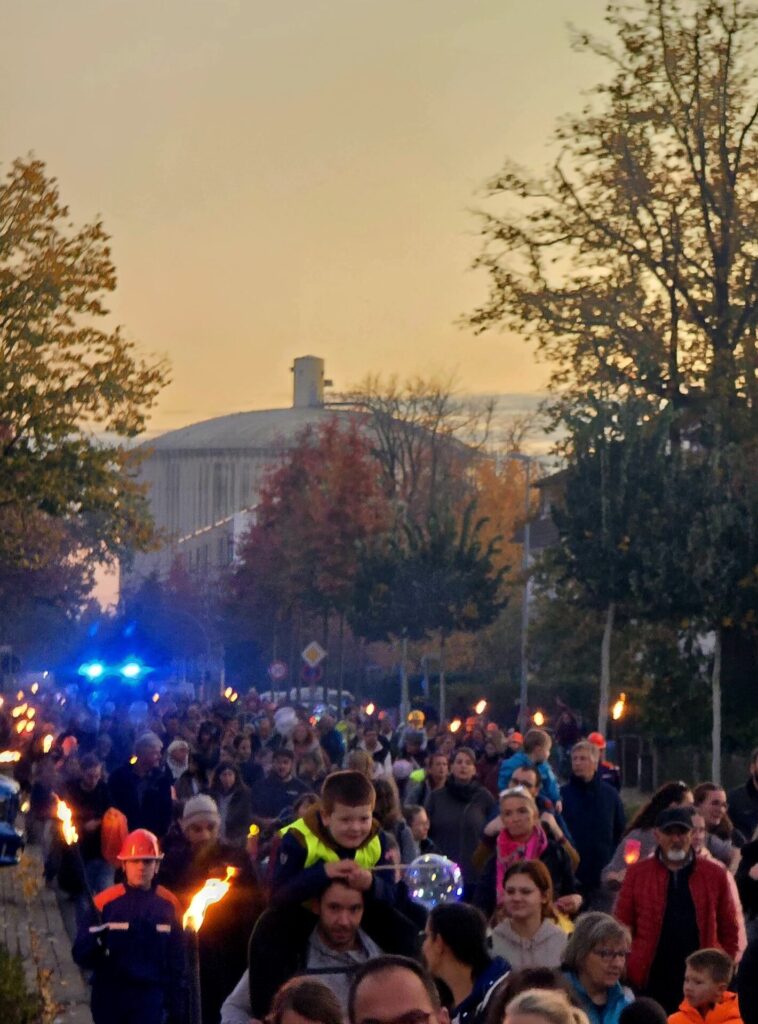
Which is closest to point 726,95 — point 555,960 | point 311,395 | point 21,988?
point 21,988

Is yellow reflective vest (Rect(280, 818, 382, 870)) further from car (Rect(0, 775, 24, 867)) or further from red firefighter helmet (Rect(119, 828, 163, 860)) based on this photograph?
car (Rect(0, 775, 24, 867))

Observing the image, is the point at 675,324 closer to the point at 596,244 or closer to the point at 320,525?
the point at 596,244

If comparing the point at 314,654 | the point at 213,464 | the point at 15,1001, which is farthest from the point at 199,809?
the point at 213,464

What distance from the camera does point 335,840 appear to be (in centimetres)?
762

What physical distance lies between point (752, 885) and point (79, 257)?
2317cm

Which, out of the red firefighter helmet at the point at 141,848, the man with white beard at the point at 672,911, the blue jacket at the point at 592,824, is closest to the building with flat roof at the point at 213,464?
the blue jacket at the point at 592,824

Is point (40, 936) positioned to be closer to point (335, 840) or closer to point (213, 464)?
point (335, 840)

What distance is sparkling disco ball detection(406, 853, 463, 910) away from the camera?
8.19m

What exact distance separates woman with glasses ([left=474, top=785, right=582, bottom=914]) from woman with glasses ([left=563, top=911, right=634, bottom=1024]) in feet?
8.91

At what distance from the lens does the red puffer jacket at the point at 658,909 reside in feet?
36.3

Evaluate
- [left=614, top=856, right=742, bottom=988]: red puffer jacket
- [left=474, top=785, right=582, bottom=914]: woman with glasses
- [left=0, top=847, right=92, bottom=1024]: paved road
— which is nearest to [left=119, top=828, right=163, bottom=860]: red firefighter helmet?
[left=474, top=785, right=582, bottom=914]: woman with glasses

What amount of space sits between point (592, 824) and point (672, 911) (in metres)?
4.31

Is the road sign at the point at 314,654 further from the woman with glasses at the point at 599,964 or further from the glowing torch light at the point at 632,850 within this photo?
the woman with glasses at the point at 599,964

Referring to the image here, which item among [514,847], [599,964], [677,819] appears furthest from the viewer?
[514,847]
